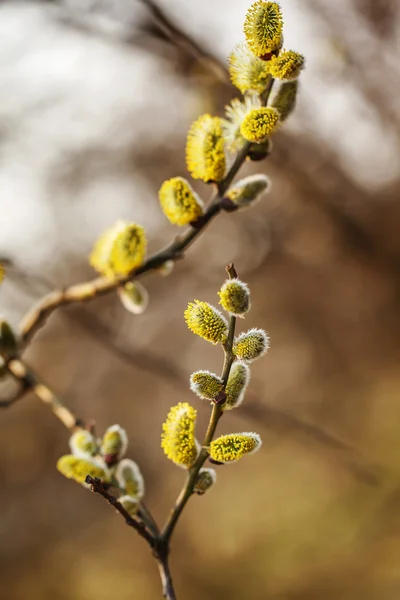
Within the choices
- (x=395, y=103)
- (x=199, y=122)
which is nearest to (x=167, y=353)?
(x=395, y=103)

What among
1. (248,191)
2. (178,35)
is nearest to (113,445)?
(248,191)

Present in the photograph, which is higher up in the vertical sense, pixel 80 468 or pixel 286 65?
pixel 286 65

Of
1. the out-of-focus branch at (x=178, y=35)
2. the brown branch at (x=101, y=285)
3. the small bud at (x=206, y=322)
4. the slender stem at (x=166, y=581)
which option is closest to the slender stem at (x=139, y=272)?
the brown branch at (x=101, y=285)

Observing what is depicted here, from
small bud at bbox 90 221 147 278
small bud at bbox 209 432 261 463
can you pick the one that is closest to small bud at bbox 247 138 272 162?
small bud at bbox 90 221 147 278

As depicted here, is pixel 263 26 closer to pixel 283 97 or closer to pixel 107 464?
pixel 283 97

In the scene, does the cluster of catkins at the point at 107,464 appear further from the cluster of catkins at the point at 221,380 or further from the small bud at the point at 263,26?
the small bud at the point at 263,26

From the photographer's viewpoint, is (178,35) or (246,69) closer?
(246,69)

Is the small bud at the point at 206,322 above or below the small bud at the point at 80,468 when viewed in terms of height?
above

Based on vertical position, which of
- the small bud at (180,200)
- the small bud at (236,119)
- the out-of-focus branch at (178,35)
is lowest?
the small bud at (180,200)
